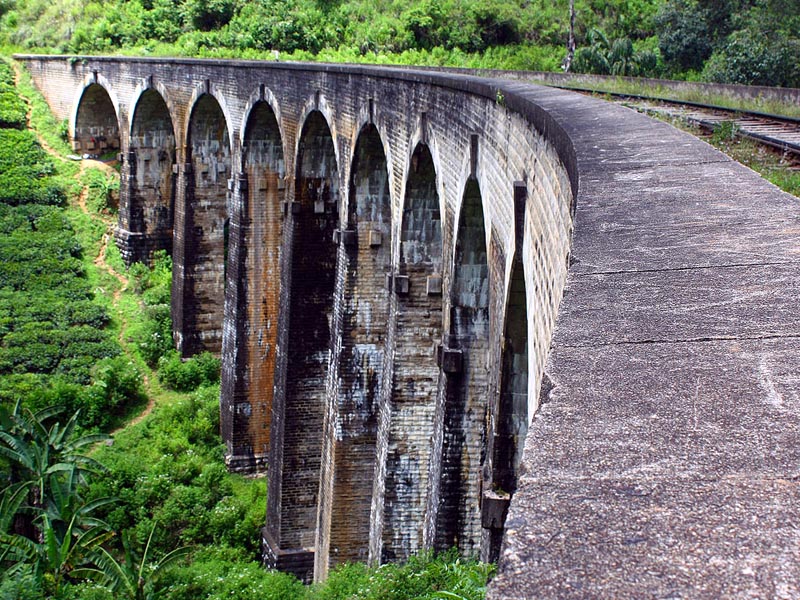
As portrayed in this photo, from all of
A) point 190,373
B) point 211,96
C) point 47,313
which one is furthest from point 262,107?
point 47,313

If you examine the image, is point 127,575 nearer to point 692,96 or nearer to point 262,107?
point 262,107

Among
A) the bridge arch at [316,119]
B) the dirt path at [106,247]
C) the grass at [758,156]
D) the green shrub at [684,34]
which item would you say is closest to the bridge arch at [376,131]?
the bridge arch at [316,119]

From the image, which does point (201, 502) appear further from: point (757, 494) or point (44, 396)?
point (757, 494)

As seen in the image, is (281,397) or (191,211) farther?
(191,211)

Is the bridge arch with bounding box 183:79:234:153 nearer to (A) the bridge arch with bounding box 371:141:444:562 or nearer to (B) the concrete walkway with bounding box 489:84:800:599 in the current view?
(A) the bridge arch with bounding box 371:141:444:562

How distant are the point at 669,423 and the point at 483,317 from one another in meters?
7.95

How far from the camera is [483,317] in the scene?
9945mm

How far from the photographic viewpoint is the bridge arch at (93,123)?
28.9m

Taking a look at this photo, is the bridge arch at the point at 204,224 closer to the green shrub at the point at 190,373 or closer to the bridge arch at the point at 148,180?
the green shrub at the point at 190,373

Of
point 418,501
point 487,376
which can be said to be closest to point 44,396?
point 418,501

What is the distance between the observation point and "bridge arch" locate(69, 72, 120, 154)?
28859 millimetres

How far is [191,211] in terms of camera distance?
20.3 m

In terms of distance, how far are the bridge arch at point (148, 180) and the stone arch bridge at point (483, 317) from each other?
0.06 m

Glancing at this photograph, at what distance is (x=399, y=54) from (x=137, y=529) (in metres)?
18.3
